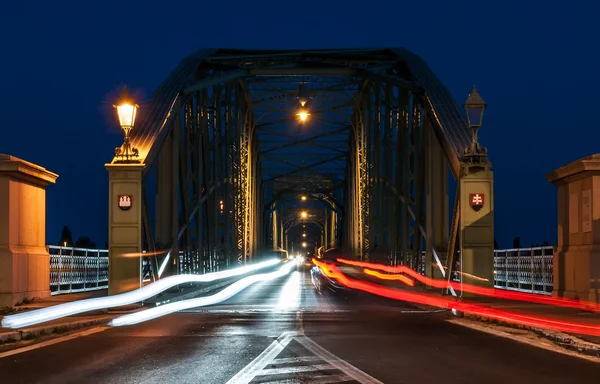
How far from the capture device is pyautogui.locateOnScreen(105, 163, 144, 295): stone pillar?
17.8 m

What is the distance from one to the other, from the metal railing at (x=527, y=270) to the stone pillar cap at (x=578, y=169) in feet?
8.44

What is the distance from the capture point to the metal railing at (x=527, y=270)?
2088cm

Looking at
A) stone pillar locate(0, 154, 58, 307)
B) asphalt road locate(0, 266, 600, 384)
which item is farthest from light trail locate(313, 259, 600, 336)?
stone pillar locate(0, 154, 58, 307)

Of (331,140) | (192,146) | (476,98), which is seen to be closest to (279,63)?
(192,146)

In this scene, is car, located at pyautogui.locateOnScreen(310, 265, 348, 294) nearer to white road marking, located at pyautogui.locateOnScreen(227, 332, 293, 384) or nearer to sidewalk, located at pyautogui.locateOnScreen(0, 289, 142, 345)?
sidewalk, located at pyautogui.locateOnScreen(0, 289, 142, 345)

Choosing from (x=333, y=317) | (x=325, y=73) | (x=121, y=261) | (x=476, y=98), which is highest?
(x=325, y=73)

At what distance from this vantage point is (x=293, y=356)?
9984 millimetres

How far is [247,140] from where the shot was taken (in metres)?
48.9

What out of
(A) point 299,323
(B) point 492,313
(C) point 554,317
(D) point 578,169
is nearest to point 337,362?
(A) point 299,323

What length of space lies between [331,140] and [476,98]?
43.1 m

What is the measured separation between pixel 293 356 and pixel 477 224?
960cm

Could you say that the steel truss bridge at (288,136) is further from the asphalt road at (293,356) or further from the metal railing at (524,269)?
the asphalt road at (293,356)

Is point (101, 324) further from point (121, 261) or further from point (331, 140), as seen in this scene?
point (331, 140)

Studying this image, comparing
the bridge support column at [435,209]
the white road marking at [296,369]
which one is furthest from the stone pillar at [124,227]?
the bridge support column at [435,209]
